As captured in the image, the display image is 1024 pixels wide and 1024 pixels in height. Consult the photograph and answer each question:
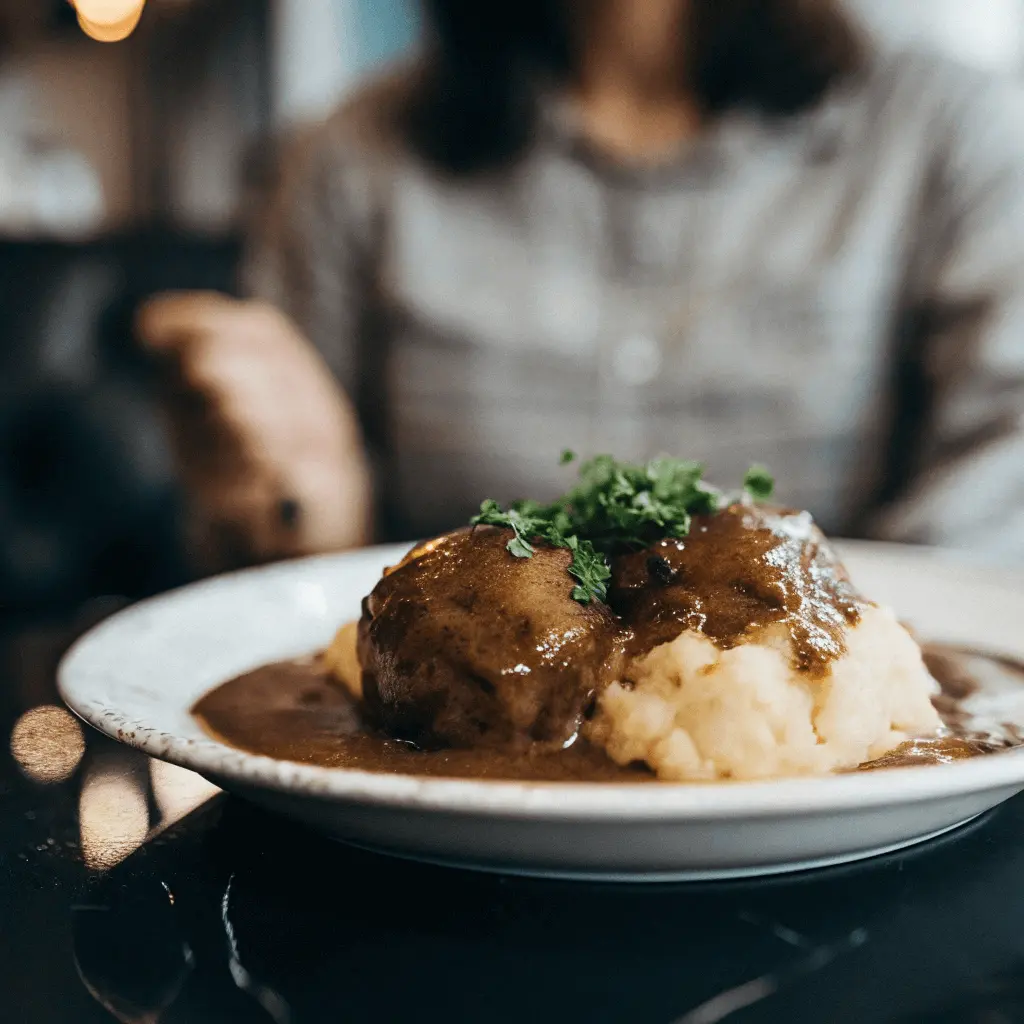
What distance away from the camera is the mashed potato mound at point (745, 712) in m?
1.00

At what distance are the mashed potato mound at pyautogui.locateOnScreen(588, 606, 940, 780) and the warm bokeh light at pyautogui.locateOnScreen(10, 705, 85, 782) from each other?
0.68 meters

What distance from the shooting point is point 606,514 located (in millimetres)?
1252

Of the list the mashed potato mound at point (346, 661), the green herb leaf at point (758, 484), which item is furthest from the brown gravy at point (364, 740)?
the green herb leaf at point (758, 484)

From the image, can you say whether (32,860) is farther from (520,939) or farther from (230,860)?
(520,939)

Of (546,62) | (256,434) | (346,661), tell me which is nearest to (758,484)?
(346,661)

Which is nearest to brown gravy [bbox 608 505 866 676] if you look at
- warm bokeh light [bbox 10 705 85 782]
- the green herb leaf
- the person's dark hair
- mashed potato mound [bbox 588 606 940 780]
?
mashed potato mound [bbox 588 606 940 780]

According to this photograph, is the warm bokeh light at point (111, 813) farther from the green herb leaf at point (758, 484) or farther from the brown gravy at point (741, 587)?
the green herb leaf at point (758, 484)

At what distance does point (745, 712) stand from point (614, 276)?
274 centimetres

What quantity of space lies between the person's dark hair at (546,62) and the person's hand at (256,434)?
3.13ft

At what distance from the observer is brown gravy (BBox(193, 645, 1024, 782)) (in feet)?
3.30

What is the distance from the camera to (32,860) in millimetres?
998

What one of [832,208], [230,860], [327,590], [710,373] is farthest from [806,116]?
[230,860]

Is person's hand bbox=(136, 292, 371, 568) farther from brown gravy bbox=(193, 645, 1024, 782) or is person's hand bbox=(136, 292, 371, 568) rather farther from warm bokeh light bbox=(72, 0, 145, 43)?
warm bokeh light bbox=(72, 0, 145, 43)

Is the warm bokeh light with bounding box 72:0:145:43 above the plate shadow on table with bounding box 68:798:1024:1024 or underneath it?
above
